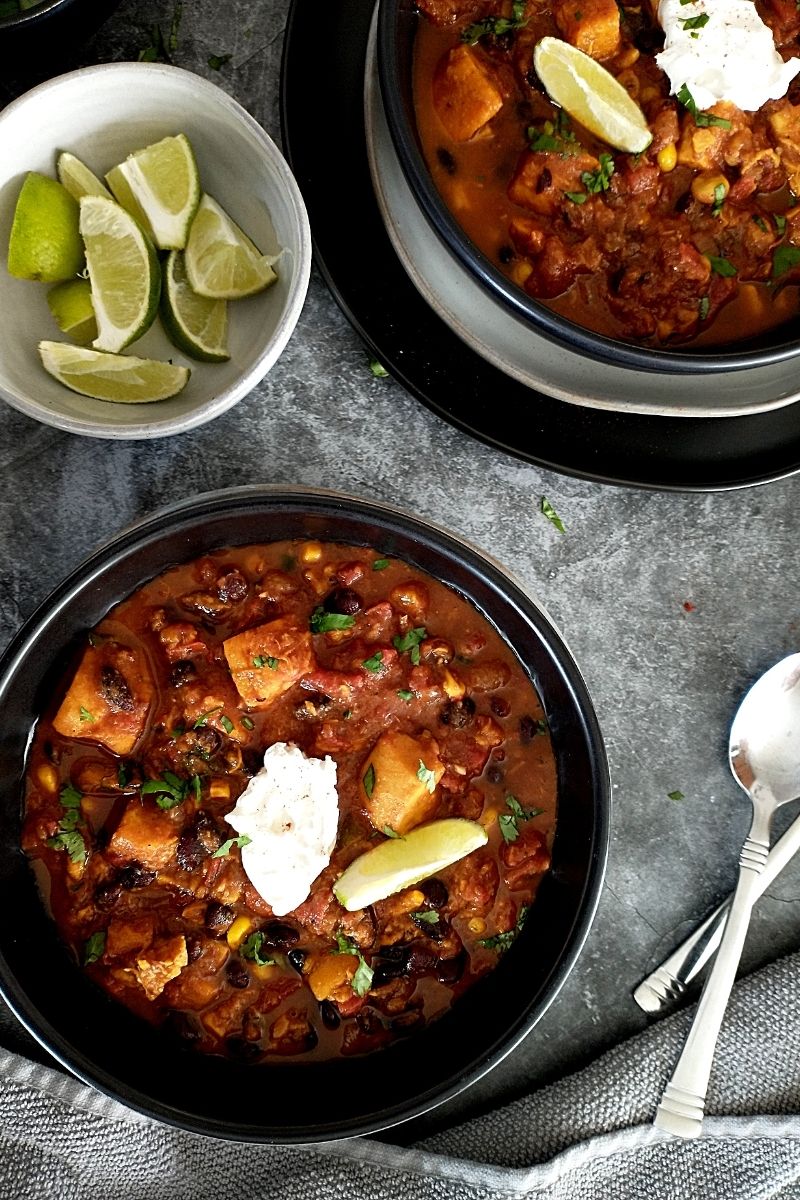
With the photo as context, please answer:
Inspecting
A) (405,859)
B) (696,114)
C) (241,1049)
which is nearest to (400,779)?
(405,859)

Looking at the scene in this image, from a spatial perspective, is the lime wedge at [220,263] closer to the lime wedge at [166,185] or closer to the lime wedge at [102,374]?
the lime wedge at [166,185]

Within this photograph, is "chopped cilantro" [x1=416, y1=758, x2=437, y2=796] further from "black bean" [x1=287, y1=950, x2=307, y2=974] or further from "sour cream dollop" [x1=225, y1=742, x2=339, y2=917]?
"black bean" [x1=287, y1=950, x2=307, y2=974]

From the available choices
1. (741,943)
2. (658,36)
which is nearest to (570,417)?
(658,36)

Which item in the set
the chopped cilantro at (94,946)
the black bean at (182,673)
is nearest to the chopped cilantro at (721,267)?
the black bean at (182,673)

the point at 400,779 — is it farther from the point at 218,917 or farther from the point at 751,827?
the point at 751,827

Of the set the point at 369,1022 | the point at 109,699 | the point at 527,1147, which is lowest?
the point at 527,1147
